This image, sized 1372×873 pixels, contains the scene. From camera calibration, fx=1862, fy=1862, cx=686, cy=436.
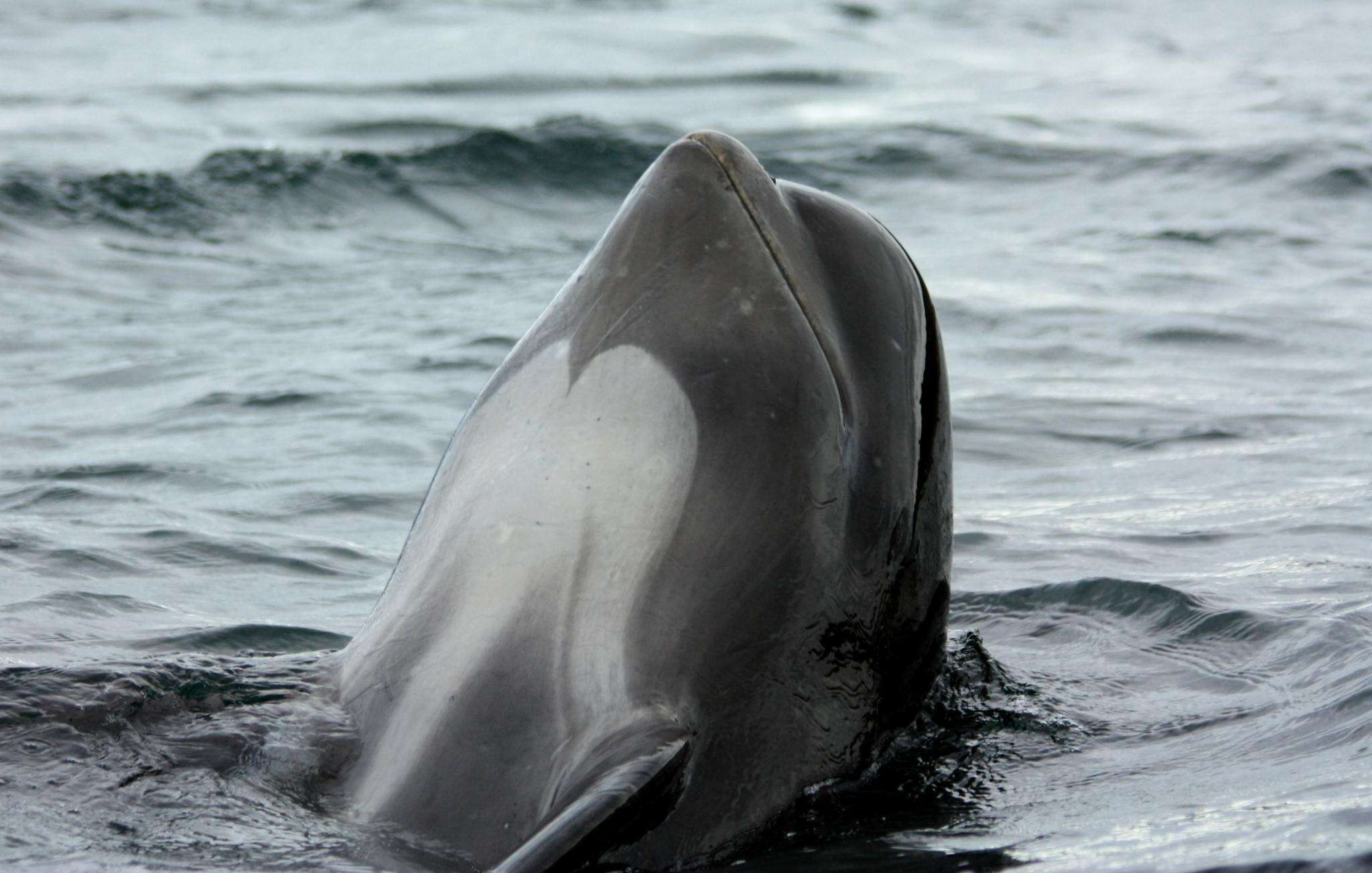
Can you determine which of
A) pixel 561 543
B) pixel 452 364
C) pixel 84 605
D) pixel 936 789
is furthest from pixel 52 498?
pixel 936 789

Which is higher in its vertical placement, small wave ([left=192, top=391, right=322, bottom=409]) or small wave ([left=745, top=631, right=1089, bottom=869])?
small wave ([left=745, top=631, right=1089, bottom=869])

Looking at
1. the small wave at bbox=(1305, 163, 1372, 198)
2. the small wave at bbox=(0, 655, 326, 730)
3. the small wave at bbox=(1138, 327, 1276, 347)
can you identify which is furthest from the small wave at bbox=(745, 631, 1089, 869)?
the small wave at bbox=(1305, 163, 1372, 198)

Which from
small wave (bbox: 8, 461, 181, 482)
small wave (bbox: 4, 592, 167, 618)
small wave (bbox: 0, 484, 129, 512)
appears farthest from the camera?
small wave (bbox: 8, 461, 181, 482)

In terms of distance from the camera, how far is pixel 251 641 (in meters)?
6.36

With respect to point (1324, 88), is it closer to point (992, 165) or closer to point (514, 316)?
point (992, 165)

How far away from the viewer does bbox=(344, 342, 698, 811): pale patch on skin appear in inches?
158

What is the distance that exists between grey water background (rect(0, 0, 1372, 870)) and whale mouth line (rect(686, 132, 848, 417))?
42 cm

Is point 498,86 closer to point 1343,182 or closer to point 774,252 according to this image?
point 1343,182

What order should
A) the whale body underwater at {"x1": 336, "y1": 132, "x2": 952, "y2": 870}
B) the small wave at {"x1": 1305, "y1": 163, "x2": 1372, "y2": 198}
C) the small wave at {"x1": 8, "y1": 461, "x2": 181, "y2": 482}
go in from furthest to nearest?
1. the small wave at {"x1": 1305, "y1": 163, "x2": 1372, "y2": 198}
2. the small wave at {"x1": 8, "y1": 461, "x2": 181, "y2": 482}
3. the whale body underwater at {"x1": 336, "y1": 132, "x2": 952, "y2": 870}

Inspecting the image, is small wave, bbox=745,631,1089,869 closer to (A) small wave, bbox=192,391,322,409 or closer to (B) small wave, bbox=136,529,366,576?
(B) small wave, bbox=136,529,366,576

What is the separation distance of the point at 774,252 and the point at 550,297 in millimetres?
9630

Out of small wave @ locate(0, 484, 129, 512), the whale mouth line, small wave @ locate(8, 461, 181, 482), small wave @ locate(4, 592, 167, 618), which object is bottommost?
small wave @ locate(8, 461, 181, 482)

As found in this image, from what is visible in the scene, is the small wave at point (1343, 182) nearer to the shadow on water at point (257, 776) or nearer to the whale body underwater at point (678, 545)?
the shadow on water at point (257, 776)

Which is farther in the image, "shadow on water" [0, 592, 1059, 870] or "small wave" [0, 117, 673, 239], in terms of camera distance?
"small wave" [0, 117, 673, 239]
